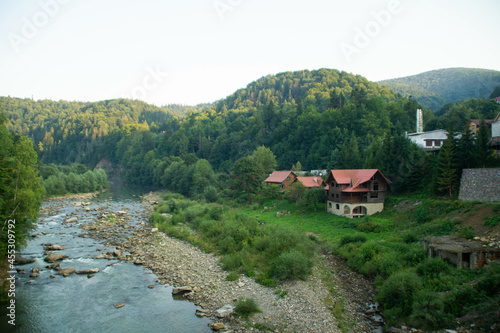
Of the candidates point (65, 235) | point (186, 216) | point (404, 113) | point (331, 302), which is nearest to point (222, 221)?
point (186, 216)

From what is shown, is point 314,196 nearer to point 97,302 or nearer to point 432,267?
point 432,267

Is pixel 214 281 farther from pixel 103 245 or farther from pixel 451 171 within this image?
pixel 451 171

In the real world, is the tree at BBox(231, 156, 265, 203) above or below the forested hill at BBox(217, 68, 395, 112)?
below

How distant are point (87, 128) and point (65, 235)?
131m

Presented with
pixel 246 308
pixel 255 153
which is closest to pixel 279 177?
pixel 255 153

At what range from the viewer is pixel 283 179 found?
49531mm

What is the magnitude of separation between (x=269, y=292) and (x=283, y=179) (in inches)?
1273

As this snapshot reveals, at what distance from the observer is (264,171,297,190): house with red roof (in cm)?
4929

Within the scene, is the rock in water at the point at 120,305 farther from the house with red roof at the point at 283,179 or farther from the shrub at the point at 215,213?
the house with red roof at the point at 283,179

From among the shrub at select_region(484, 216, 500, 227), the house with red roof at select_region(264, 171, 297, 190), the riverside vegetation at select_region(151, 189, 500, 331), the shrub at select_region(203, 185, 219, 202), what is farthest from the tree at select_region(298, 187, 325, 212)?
the shrub at select_region(203, 185, 219, 202)

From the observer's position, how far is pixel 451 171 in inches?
1111

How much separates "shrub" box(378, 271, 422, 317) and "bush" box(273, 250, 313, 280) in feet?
14.7

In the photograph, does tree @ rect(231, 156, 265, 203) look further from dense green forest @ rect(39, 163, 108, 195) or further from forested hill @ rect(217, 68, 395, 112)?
forested hill @ rect(217, 68, 395, 112)

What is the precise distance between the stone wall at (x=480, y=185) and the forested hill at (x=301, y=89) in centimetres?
7274
